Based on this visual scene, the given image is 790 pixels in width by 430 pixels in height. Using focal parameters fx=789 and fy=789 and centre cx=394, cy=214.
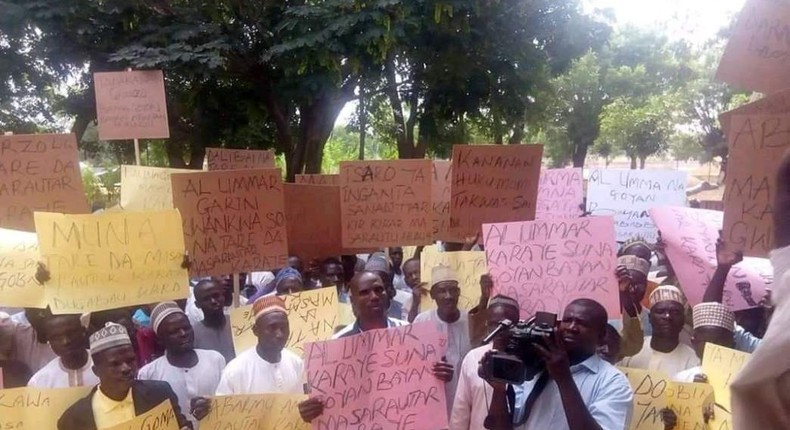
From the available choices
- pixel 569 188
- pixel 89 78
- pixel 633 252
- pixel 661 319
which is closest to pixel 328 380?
pixel 661 319

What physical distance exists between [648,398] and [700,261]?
4.99 feet

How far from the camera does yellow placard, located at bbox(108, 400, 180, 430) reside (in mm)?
3248

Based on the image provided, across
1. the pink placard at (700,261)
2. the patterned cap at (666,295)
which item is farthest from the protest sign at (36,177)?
the pink placard at (700,261)

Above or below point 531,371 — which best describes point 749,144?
above

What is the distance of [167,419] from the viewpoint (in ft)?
11.0

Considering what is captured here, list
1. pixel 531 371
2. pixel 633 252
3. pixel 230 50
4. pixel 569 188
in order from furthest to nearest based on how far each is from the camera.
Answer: pixel 230 50 → pixel 569 188 → pixel 633 252 → pixel 531 371

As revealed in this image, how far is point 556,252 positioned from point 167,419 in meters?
2.09

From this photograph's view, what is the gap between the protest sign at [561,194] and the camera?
750 cm

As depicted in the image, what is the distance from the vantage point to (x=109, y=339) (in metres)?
3.38

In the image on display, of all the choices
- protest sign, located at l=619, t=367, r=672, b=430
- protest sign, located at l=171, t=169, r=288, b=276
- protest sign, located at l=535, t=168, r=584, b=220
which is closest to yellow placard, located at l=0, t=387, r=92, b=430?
protest sign, located at l=171, t=169, r=288, b=276

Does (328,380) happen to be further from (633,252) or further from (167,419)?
(633,252)

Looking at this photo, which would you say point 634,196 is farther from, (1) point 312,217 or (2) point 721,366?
(2) point 721,366

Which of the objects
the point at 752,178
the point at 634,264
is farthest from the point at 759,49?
the point at 634,264

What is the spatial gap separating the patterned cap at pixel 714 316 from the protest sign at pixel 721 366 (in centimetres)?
36
